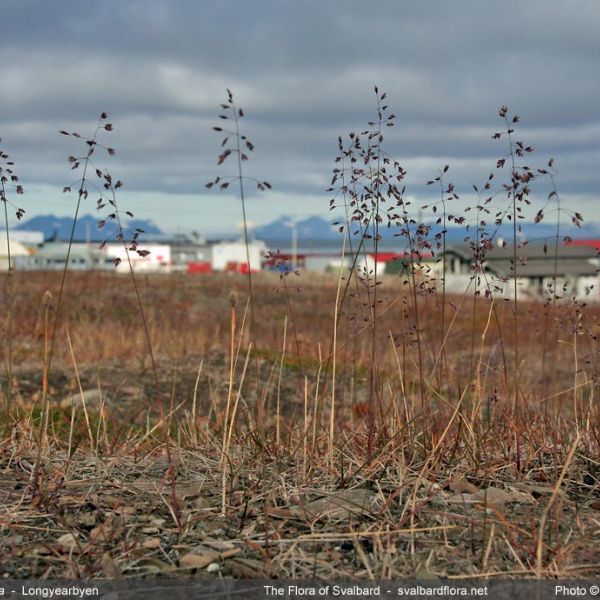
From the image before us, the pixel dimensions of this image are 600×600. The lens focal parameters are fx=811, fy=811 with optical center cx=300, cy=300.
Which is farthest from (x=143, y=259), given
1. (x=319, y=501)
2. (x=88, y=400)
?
(x=88, y=400)

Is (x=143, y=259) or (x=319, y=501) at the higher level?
(x=143, y=259)

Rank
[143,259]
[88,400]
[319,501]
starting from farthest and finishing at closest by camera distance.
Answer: [88,400], [143,259], [319,501]

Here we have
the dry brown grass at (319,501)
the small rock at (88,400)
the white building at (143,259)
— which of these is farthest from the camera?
the small rock at (88,400)

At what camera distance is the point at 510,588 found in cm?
237

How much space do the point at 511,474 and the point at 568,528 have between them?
2.03 ft

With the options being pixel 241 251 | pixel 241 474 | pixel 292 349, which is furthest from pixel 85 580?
pixel 241 251

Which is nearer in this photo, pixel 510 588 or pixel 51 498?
pixel 510 588

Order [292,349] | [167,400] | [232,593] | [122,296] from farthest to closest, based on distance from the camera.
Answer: [122,296] → [292,349] → [167,400] → [232,593]

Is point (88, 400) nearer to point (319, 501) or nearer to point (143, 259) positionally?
point (143, 259)

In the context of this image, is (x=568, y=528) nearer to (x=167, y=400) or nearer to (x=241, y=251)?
(x=167, y=400)

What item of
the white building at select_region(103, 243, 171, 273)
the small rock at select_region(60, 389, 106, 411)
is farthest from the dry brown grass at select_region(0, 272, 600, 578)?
the small rock at select_region(60, 389, 106, 411)

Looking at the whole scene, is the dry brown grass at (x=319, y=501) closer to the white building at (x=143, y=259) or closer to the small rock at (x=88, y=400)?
the white building at (x=143, y=259)

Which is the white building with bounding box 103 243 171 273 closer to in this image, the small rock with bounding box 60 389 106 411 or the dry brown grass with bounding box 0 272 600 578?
the dry brown grass with bounding box 0 272 600 578

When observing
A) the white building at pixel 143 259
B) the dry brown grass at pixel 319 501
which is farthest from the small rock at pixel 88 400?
the dry brown grass at pixel 319 501
